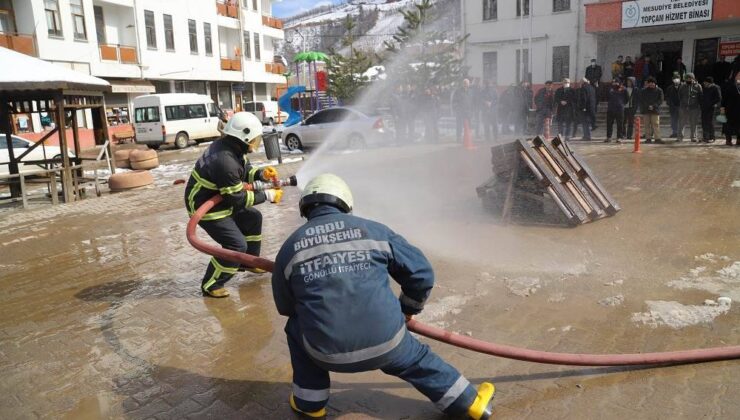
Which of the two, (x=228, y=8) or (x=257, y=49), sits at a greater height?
(x=228, y=8)

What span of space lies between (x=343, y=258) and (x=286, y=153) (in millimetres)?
15862

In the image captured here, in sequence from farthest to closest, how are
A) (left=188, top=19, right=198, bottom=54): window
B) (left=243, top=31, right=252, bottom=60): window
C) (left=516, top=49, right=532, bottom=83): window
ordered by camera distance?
(left=243, top=31, right=252, bottom=60): window < (left=188, top=19, right=198, bottom=54): window < (left=516, top=49, right=532, bottom=83): window

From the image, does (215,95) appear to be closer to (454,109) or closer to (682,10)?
(454,109)

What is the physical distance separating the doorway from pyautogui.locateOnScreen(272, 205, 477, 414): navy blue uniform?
23.4 metres

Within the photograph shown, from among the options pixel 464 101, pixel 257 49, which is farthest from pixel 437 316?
pixel 257 49

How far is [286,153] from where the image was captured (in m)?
18.2

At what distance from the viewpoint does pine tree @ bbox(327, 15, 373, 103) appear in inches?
869

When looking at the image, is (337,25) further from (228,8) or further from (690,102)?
(690,102)

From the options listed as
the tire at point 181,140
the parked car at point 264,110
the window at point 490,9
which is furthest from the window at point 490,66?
the tire at point 181,140

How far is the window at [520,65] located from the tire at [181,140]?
16.2 metres

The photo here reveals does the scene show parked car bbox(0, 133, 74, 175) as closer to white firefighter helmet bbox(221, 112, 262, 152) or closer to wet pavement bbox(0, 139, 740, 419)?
wet pavement bbox(0, 139, 740, 419)

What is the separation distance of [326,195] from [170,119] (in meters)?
21.5

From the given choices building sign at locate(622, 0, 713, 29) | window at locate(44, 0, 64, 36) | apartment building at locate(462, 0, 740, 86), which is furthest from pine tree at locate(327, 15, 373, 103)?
window at locate(44, 0, 64, 36)

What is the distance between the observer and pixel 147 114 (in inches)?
879
